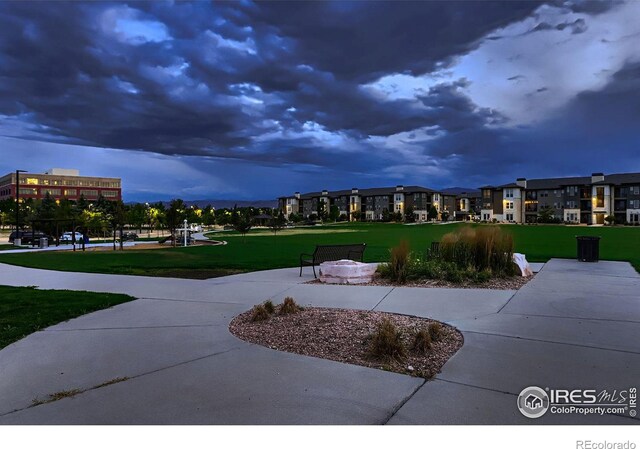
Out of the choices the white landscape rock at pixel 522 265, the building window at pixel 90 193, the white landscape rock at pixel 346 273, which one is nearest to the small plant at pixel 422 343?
the white landscape rock at pixel 346 273

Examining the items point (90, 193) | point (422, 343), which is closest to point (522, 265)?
point (422, 343)

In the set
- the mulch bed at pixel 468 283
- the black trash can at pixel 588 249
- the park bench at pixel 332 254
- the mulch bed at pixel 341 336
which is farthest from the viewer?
the black trash can at pixel 588 249

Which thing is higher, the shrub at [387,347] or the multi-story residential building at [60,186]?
the multi-story residential building at [60,186]

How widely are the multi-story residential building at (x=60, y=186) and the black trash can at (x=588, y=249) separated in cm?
13620

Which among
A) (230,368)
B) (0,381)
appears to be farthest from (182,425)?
(0,381)

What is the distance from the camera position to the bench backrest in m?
12.3

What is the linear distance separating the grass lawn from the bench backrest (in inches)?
207

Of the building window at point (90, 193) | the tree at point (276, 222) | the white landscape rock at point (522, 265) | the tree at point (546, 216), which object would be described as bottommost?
the white landscape rock at point (522, 265)

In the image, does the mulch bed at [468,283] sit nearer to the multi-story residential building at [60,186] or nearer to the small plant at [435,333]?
the small plant at [435,333]

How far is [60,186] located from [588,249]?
154435mm

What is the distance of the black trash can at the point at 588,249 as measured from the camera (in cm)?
1503

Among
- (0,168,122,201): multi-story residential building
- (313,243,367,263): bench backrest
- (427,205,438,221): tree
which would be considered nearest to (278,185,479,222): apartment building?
(427,205,438,221): tree

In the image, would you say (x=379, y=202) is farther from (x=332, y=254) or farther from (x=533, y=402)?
(x=533, y=402)

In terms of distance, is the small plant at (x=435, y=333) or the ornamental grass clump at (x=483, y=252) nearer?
the small plant at (x=435, y=333)
